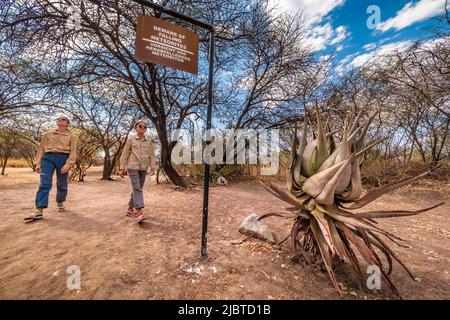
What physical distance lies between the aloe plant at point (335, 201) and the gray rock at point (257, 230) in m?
0.56

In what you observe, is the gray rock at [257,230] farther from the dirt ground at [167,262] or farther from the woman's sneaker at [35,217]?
the woman's sneaker at [35,217]

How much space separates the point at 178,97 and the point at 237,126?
11.7 ft

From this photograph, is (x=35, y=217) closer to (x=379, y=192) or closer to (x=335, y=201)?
(x=335, y=201)

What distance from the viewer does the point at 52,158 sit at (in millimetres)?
3703

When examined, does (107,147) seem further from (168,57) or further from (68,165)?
(168,57)

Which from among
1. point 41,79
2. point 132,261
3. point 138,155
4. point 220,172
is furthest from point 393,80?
point 41,79

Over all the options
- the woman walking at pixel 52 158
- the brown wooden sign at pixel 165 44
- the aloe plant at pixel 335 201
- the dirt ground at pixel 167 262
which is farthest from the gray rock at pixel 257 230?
the woman walking at pixel 52 158

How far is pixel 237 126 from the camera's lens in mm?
10969

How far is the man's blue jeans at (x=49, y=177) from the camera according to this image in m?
3.47

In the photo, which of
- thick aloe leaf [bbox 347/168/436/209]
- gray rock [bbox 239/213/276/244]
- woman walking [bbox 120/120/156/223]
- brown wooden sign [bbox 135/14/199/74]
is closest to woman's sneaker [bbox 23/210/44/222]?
woman walking [bbox 120/120/156/223]

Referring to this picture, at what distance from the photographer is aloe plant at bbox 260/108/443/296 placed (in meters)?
1.70

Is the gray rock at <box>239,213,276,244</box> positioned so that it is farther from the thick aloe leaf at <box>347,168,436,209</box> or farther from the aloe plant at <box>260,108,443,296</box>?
the thick aloe leaf at <box>347,168,436,209</box>

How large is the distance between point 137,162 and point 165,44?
2087mm
